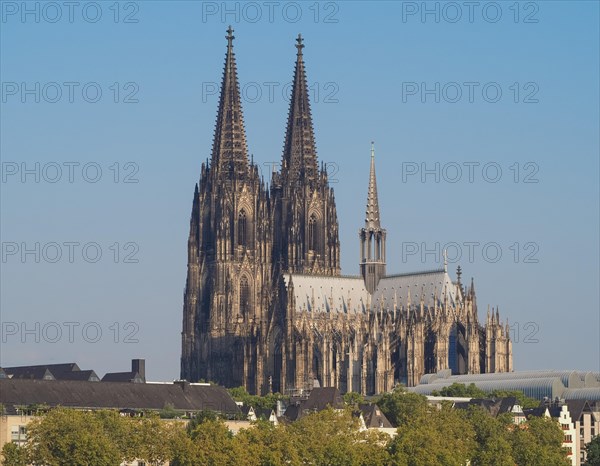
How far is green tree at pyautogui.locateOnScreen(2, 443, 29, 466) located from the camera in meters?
130

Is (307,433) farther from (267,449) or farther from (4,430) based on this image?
(4,430)

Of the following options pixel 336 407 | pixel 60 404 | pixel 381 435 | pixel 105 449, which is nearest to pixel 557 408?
pixel 336 407

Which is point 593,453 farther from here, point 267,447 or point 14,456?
point 14,456

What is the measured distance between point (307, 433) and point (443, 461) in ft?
31.7

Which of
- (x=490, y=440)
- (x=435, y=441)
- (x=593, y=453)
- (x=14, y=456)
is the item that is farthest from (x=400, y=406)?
(x=14, y=456)

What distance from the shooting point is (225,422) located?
152 meters

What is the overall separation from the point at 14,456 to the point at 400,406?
55272 mm

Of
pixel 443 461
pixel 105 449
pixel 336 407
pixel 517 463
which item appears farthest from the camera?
pixel 336 407

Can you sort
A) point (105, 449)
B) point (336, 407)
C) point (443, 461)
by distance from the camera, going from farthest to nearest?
point (336, 407)
point (443, 461)
point (105, 449)

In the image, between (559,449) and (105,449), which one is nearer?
(105,449)

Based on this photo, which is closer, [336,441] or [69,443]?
[69,443]

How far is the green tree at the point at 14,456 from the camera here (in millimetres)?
130375

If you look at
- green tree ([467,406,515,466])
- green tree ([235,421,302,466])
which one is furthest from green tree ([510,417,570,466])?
green tree ([235,421,302,466])

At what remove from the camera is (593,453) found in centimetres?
16838
